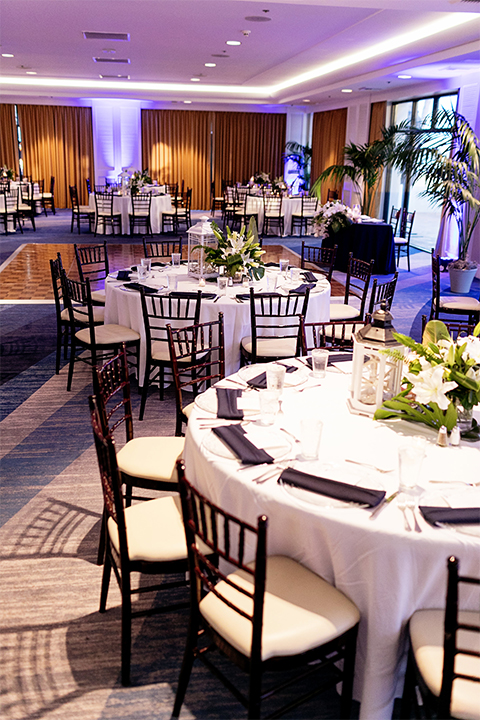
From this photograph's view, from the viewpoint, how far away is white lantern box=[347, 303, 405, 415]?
96.4 inches

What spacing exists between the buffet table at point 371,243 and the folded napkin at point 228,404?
6817 millimetres

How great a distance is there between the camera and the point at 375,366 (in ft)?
8.43

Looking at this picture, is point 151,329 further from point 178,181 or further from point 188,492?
point 178,181

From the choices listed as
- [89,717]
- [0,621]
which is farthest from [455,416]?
[0,621]

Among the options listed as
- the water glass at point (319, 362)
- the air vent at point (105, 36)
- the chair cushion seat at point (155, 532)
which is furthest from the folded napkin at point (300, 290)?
the air vent at point (105, 36)

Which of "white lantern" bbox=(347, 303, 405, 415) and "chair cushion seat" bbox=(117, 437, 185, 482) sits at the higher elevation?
"white lantern" bbox=(347, 303, 405, 415)

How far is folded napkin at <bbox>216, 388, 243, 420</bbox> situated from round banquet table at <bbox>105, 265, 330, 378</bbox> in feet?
6.06

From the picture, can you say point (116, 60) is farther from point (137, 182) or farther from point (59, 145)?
point (59, 145)

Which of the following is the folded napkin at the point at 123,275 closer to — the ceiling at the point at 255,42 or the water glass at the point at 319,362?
the ceiling at the point at 255,42

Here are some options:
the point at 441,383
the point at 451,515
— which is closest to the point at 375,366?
the point at 441,383

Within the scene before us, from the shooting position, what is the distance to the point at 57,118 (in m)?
17.9

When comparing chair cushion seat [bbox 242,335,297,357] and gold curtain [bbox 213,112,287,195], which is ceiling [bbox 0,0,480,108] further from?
gold curtain [bbox 213,112,287,195]

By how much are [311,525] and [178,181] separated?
17674mm

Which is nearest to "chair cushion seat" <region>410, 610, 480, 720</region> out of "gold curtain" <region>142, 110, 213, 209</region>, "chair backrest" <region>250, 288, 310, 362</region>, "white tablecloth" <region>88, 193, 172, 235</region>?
"chair backrest" <region>250, 288, 310, 362</region>
